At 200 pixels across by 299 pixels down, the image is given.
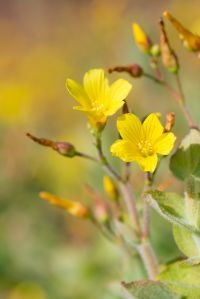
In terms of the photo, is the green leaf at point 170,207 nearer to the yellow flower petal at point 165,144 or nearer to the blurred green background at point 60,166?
the yellow flower petal at point 165,144

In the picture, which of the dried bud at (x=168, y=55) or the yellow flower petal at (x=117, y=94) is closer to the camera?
the yellow flower petal at (x=117, y=94)

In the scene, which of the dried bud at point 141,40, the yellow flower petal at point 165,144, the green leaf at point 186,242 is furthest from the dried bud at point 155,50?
the green leaf at point 186,242

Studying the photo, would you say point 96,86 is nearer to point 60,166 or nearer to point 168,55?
point 168,55

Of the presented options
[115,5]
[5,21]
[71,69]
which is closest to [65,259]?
[71,69]

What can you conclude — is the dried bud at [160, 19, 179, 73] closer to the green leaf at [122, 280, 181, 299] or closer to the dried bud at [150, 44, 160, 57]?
the dried bud at [150, 44, 160, 57]

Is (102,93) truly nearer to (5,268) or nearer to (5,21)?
(5,268)
